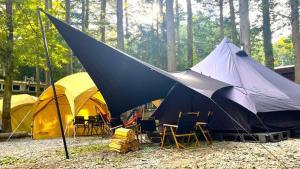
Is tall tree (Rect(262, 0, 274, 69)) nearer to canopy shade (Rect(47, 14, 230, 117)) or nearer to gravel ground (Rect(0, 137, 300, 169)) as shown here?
canopy shade (Rect(47, 14, 230, 117))

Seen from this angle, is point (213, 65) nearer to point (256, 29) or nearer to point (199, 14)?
point (256, 29)

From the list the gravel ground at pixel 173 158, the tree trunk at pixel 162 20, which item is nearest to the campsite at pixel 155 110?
the gravel ground at pixel 173 158

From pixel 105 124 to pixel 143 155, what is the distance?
14.4ft

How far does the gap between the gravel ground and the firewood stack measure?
0.45ft

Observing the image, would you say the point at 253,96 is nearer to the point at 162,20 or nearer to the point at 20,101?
the point at 20,101

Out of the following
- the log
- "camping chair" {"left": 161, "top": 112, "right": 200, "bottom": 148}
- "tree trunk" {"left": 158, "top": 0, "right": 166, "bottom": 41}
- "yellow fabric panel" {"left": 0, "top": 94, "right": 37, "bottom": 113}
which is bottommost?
the log

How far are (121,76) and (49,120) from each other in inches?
206

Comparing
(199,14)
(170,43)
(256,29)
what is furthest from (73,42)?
(199,14)

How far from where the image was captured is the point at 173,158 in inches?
206

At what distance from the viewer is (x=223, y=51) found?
28.7ft

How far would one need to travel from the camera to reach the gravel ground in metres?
4.66

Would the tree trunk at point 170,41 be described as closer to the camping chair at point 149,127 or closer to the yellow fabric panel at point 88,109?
the yellow fabric panel at point 88,109

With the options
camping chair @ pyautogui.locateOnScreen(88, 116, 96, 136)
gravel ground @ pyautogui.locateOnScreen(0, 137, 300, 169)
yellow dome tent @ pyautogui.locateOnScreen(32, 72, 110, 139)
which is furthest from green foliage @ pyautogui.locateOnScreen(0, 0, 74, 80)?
gravel ground @ pyautogui.locateOnScreen(0, 137, 300, 169)

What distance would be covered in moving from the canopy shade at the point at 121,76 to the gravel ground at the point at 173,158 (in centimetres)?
113
